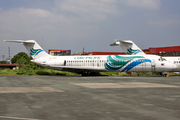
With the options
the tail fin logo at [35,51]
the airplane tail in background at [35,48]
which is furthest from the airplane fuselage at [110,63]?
the tail fin logo at [35,51]

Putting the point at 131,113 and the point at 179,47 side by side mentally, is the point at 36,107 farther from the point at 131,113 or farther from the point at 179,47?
the point at 179,47

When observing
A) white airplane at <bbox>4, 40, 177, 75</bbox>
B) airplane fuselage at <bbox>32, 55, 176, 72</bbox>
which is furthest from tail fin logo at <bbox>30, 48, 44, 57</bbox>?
airplane fuselage at <bbox>32, 55, 176, 72</bbox>

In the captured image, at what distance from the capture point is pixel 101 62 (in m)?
33.3

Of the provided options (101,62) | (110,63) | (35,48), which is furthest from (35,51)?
(110,63)

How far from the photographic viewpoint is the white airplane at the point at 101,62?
3164 centimetres

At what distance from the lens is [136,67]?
32031mm

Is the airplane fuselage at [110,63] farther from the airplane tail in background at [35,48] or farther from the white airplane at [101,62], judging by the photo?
the airplane tail in background at [35,48]

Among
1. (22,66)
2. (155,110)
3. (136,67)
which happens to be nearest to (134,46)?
(136,67)

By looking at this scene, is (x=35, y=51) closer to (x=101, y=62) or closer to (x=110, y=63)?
(x=101, y=62)

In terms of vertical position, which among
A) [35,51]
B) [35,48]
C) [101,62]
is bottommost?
[101,62]

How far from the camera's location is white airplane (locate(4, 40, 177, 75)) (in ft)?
104

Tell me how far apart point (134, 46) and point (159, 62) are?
5.77m

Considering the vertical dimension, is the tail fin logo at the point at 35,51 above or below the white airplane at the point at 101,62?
above

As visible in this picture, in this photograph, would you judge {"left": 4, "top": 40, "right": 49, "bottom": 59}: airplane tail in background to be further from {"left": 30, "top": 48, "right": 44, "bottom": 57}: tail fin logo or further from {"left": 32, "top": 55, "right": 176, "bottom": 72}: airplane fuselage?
{"left": 32, "top": 55, "right": 176, "bottom": 72}: airplane fuselage
